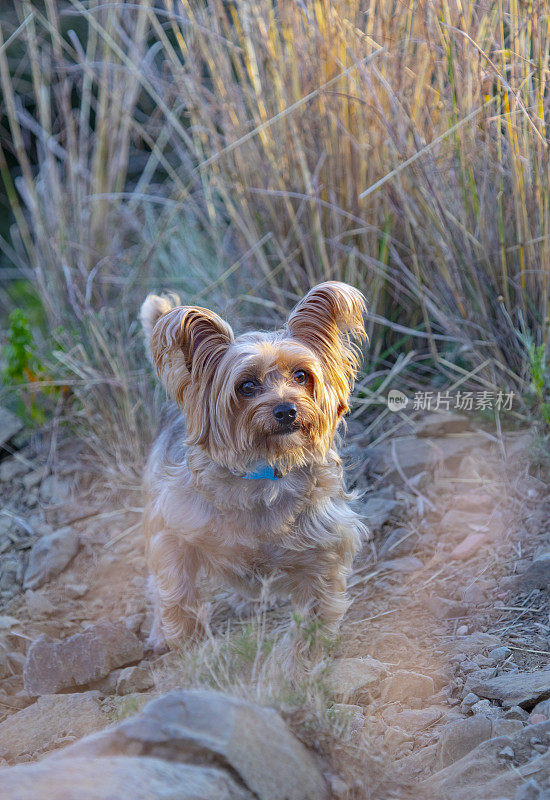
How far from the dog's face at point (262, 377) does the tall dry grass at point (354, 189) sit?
1.25m

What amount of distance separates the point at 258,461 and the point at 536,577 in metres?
1.40

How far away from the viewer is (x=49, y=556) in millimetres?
4855

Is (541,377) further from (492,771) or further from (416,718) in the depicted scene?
(492,771)

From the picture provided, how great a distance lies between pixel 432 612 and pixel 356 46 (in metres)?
3.11

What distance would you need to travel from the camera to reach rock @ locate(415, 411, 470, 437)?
205 inches

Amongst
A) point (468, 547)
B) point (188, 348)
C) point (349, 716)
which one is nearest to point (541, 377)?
point (468, 547)


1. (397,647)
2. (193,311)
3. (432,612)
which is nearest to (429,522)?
(432,612)

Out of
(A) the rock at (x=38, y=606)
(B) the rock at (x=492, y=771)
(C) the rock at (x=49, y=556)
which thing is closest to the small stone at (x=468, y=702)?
(B) the rock at (x=492, y=771)

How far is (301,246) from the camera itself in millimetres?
5555

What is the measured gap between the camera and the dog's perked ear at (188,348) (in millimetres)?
3416

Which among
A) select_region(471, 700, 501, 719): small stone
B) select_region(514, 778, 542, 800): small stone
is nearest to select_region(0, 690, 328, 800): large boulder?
select_region(514, 778, 542, 800): small stone

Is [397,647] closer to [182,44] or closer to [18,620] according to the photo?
[18,620]

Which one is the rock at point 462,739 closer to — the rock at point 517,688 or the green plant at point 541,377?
the rock at point 517,688

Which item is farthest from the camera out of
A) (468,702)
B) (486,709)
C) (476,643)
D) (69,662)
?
(69,662)
